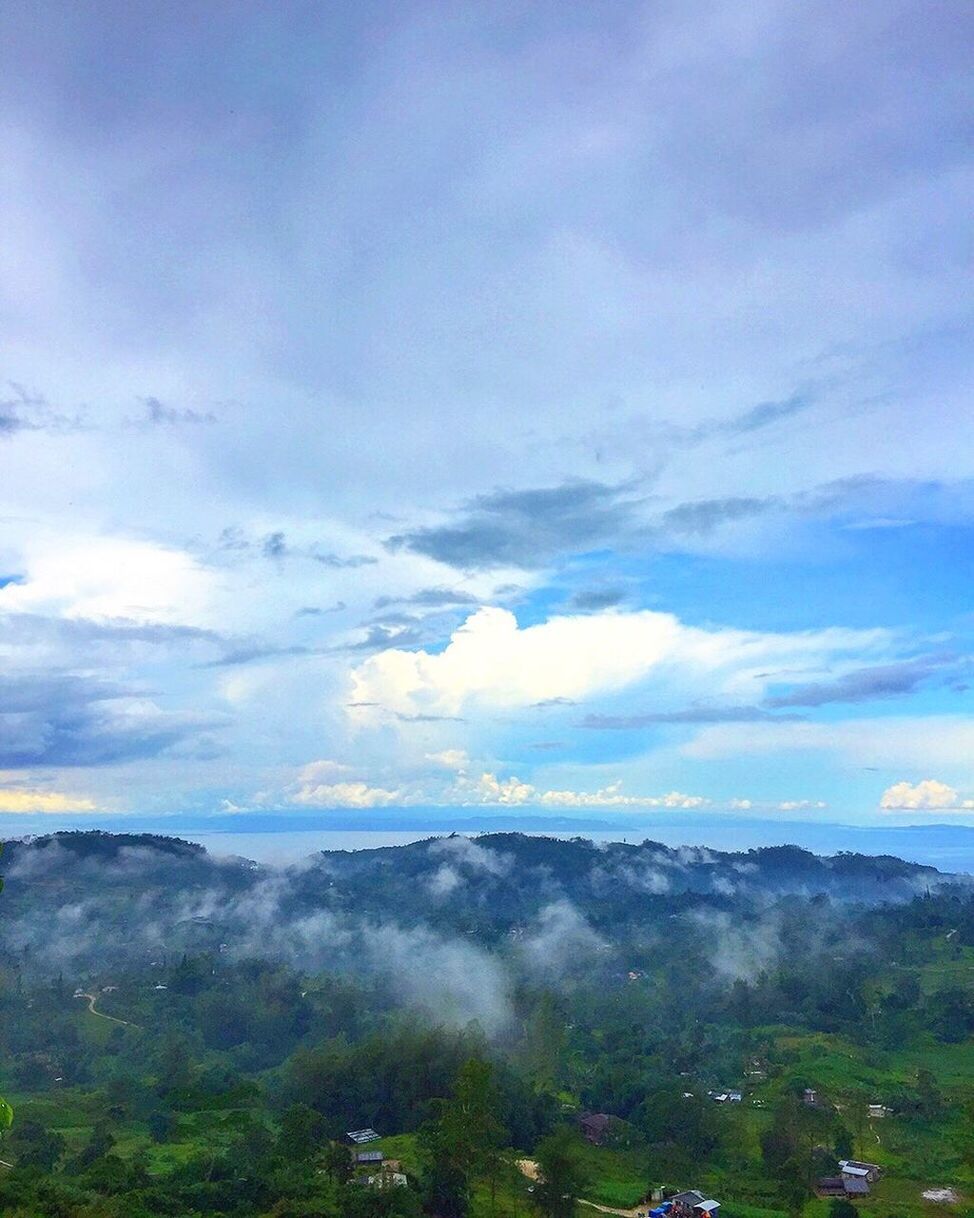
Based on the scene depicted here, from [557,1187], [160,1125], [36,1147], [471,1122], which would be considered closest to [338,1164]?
[471,1122]

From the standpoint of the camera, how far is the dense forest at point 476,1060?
1610 inches

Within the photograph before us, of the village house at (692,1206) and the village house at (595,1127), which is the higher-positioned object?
the village house at (692,1206)

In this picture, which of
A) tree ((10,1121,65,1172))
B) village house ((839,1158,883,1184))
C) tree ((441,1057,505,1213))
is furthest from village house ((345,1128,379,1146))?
village house ((839,1158,883,1184))

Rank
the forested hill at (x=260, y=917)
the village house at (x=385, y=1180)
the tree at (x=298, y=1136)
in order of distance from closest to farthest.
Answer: the village house at (x=385, y=1180)
the tree at (x=298, y=1136)
the forested hill at (x=260, y=917)

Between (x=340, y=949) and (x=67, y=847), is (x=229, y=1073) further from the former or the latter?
(x=67, y=847)

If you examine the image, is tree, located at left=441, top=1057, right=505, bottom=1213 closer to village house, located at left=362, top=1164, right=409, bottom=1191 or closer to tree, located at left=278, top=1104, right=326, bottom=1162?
village house, located at left=362, top=1164, right=409, bottom=1191

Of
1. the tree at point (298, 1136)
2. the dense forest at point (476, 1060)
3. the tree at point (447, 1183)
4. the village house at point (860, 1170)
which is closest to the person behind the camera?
the tree at point (447, 1183)

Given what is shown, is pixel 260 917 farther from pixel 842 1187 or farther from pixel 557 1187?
pixel 557 1187

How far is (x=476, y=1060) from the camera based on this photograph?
4378 cm

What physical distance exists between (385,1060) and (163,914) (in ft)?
390

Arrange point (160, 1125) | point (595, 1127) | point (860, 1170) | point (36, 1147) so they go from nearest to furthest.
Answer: point (36, 1147)
point (860, 1170)
point (160, 1125)
point (595, 1127)

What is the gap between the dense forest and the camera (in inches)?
1610

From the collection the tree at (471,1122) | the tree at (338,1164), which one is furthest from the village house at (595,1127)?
the tree at (338,1164)

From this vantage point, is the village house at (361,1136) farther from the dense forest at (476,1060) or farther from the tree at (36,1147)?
the tree at (36,1147)
